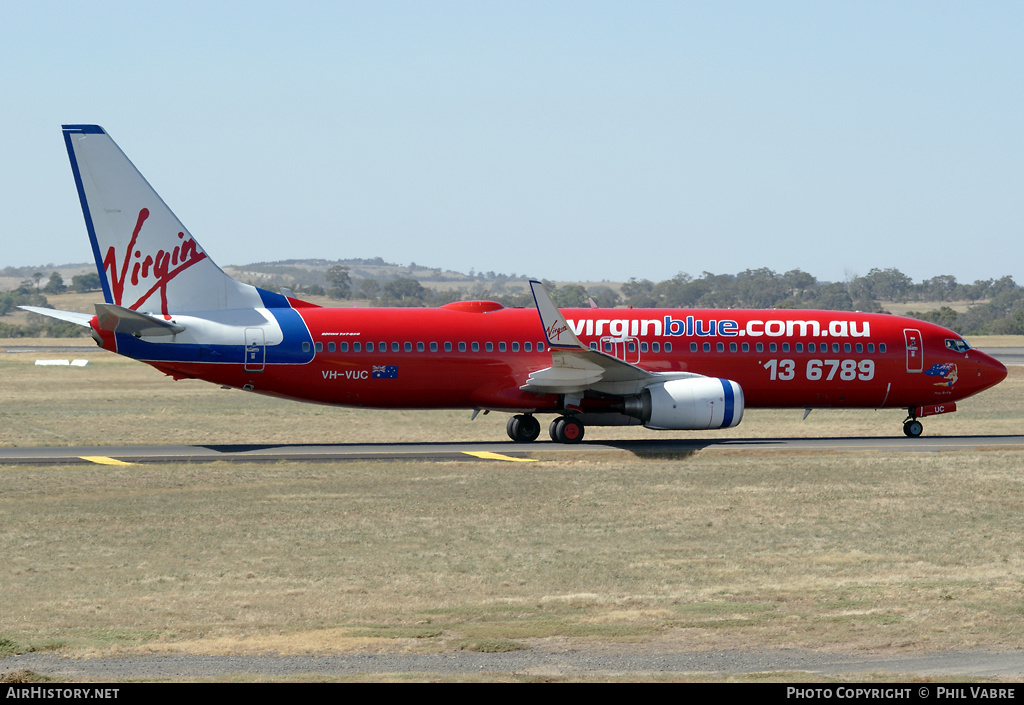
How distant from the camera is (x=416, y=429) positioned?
144 feet

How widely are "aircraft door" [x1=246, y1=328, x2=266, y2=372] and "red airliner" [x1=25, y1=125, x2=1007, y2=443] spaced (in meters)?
0.04

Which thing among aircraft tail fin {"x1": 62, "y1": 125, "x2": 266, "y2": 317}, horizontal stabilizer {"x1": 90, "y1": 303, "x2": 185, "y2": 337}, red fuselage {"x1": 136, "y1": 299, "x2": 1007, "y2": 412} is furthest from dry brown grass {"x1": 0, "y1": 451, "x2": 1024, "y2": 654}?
aircraft tail fin {"x1": 62, "y1": 125, "x2": 266, "y2": 317}

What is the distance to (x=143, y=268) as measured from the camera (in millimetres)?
34062

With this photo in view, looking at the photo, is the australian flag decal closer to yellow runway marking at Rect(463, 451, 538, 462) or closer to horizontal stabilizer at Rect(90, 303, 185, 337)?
yellow runway marking at Rect(463, 451, 538, 462)

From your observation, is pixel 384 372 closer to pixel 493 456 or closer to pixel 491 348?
pixel 491 348

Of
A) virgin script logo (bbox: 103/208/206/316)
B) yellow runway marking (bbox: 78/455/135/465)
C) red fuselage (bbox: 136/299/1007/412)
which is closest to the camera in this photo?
yellow runway marking (bbox: 78/455/135/465)

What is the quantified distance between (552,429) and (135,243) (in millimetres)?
13273

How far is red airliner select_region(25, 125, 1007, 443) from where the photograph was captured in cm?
3366

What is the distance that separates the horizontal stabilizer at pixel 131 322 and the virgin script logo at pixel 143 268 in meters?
0.87

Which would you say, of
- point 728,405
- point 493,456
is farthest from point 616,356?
point 493,456

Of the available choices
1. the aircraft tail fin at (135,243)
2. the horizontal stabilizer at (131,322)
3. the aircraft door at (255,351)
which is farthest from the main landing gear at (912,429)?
the horizontal stabilizer at (131,322)

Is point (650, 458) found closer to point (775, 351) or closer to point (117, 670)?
point (775, 351)

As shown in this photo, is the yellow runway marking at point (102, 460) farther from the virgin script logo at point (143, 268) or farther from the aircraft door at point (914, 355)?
the aircraft door at point (914, 355)

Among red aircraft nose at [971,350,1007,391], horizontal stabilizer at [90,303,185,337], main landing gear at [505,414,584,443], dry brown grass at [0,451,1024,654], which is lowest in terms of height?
dry brown grass at [0,451,1024,654]
